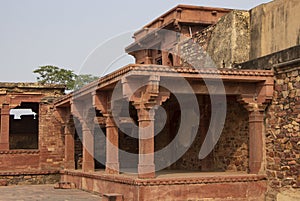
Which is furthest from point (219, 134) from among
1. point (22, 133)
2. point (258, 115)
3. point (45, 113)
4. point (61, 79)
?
point (61, 79)

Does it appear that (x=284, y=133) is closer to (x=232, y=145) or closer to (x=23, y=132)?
(x=232, y=145)

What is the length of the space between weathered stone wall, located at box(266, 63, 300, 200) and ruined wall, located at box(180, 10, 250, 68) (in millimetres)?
2445

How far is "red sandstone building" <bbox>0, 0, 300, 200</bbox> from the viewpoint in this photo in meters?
9.92

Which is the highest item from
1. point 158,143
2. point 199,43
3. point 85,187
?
point 199,43

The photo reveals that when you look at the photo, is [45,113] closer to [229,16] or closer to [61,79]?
[229,16]

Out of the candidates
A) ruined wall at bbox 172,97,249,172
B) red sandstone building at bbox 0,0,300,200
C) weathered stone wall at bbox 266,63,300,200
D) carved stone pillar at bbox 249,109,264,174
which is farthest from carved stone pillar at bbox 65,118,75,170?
weathered stone wall at bbox 266,63,300,200

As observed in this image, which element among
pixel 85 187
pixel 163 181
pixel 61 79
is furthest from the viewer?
pixel 61 79

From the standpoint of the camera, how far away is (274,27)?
39.0 feet

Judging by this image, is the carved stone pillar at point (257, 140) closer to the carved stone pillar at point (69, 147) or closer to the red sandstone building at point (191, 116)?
the red sandstone building at point (191, 116)

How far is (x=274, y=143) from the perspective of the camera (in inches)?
409

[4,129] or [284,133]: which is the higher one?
[4,129]

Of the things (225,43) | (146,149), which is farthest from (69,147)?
(146,149)

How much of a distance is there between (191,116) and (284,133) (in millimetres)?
4400

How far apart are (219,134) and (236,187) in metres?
2.35
